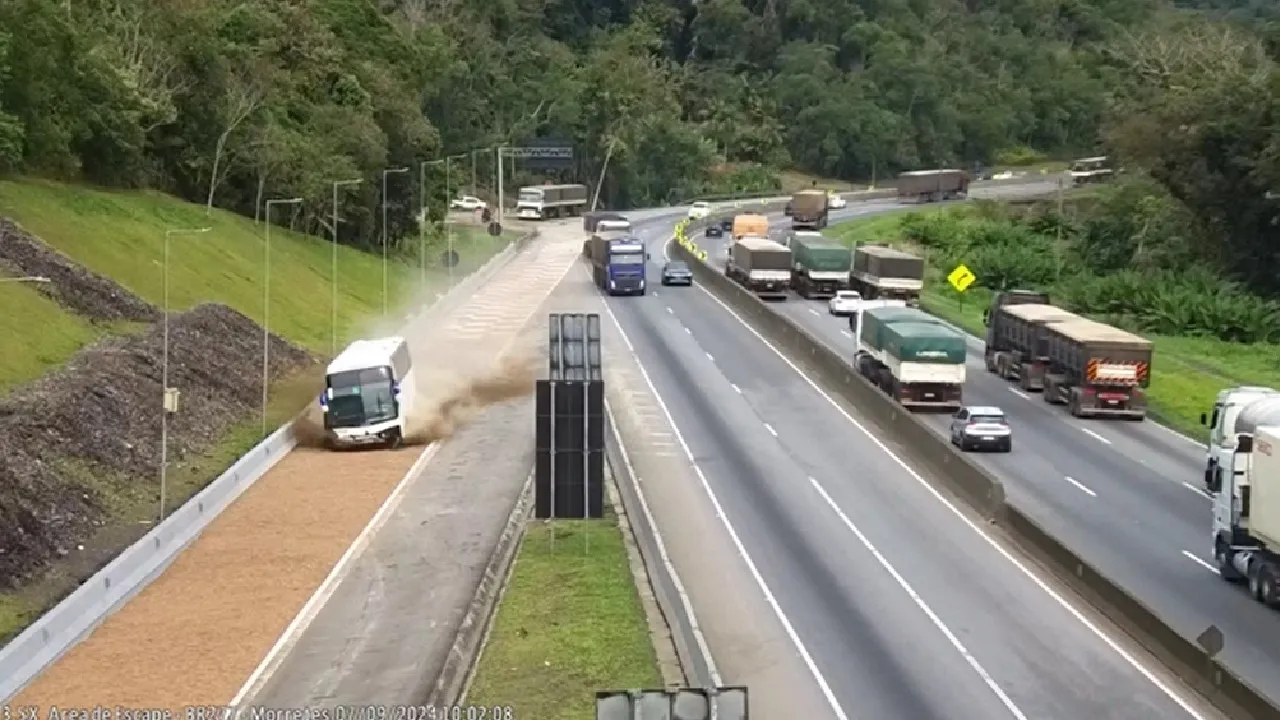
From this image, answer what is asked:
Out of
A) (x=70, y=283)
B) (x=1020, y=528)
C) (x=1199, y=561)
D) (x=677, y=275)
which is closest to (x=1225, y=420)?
(x=1199, y=561)

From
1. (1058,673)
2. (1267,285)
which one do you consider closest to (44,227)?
(1058,673)

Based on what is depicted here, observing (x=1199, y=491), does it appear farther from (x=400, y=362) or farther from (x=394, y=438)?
(x=400, y=362)

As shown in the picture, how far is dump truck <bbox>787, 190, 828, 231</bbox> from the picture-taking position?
142 metres

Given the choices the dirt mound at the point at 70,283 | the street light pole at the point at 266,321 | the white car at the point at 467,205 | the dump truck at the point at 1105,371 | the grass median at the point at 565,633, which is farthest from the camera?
the white car at the point at 467,205

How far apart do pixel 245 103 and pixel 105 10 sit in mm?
9460

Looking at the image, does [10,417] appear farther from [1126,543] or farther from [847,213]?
[847,213]

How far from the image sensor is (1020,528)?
135 feet

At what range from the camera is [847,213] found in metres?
159

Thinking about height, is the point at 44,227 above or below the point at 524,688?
above

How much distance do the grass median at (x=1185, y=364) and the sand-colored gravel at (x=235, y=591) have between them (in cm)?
2388

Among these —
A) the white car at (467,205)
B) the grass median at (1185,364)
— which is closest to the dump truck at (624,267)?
the grass median at (1185,364)

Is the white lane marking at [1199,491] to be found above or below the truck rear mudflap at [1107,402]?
below

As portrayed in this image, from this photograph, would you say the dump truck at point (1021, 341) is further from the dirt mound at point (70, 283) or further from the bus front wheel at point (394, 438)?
the dirt mound at point (70, 283)

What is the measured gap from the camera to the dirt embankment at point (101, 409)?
3769 cm
